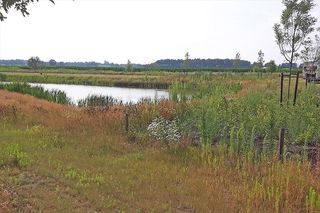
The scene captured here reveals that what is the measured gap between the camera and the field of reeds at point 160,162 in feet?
24.9

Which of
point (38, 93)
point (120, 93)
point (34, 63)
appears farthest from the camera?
point (34, 63)

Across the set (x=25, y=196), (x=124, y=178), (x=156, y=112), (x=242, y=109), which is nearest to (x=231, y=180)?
(x=124, y=178)

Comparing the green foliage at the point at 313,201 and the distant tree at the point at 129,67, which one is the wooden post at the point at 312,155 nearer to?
the green foliage at the point at 313,201

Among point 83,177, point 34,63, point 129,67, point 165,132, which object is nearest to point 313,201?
point 83,177

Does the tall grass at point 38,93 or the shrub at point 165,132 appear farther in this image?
the tall grass at point 38,93

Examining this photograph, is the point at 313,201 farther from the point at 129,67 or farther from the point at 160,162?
the point at 129,67

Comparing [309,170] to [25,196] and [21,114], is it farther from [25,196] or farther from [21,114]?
[21,114]

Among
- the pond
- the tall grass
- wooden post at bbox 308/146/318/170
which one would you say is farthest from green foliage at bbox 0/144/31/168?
the pond

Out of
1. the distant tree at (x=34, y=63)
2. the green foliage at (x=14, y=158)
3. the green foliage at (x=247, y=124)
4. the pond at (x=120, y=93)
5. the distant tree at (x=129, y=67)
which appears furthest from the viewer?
the distant tree at (x=34, y=63)

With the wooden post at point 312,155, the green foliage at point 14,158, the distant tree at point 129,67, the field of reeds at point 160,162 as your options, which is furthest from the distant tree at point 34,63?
the wooden post at point 312,155

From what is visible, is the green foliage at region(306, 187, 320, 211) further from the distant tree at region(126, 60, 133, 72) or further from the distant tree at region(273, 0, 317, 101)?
the distant tree at region(126, 60, 133, 72)

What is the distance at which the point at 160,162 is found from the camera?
34.1 feet

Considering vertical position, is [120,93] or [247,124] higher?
[247,124]

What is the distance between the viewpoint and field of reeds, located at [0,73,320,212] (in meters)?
7.60
